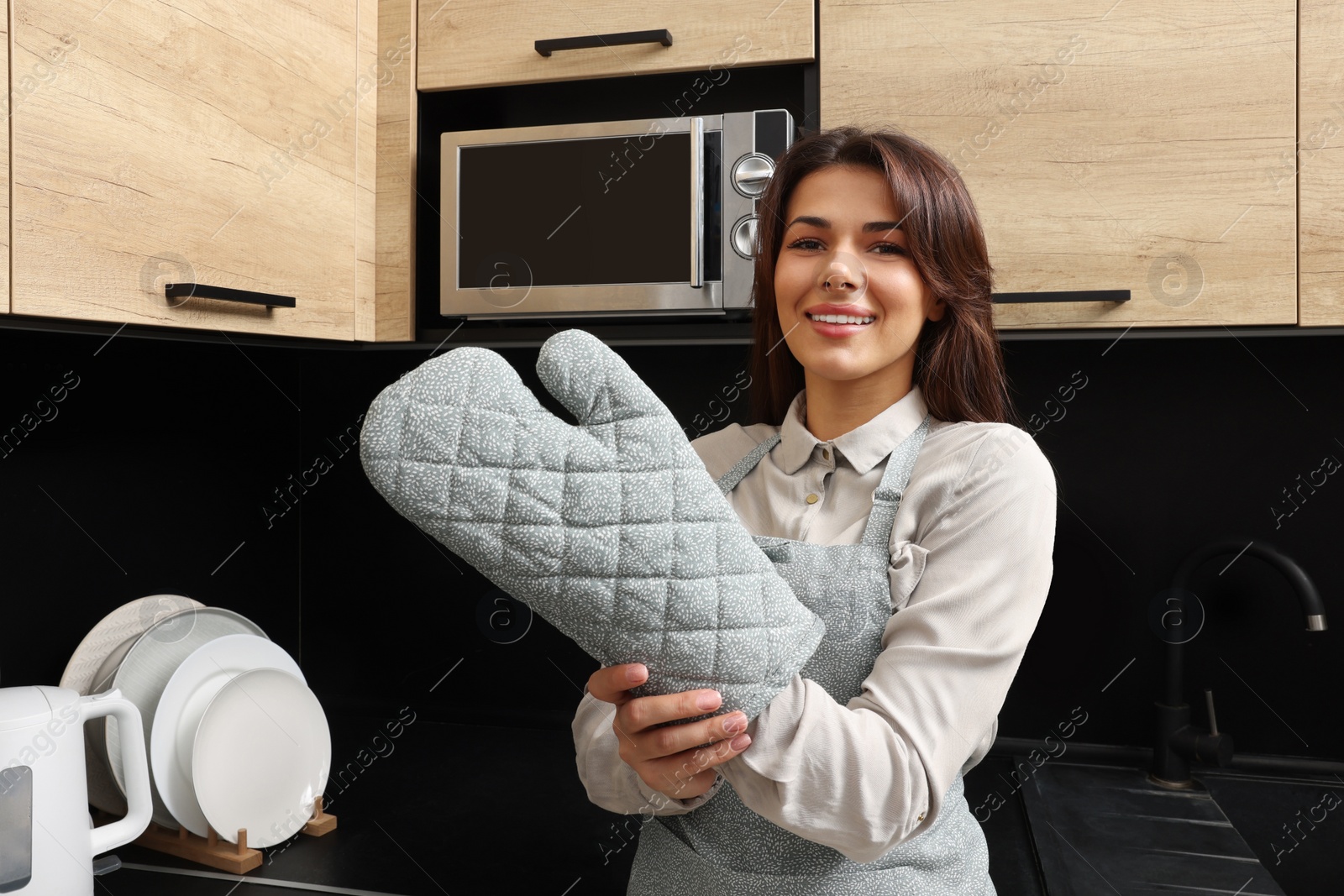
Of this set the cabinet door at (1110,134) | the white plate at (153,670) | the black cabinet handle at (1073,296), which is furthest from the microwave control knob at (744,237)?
the white plate at (153,670)

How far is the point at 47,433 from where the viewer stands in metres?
1.33

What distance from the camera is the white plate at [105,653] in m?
1.26

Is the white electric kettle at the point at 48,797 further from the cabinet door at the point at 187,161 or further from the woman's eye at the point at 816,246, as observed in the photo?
the woman's eye at the point at 816,246

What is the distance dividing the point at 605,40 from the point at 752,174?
261mm

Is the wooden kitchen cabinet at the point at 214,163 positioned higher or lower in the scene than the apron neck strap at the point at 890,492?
higher

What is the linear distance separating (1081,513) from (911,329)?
0.85 metres

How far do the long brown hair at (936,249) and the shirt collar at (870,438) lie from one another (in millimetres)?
24

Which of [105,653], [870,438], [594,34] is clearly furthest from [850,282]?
[105,653]

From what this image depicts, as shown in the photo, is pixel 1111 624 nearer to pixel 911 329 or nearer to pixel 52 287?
pixel 911 329

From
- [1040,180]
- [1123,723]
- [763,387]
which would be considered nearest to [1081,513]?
[1123,723]

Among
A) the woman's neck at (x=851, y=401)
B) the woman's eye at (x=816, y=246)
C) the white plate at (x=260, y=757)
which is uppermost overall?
the woman's eye at (x=816, y=246)

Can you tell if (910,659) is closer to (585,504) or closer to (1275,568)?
(585,504)

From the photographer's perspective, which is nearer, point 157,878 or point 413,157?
point 157,878

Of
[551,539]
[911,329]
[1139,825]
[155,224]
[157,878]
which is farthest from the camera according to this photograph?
[1139,825]
